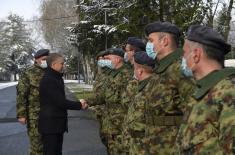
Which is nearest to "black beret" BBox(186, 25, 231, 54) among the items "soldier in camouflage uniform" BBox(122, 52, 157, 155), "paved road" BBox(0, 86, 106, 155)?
"soldier in camouflage uniform" BBox(122, 52, 157, 155)

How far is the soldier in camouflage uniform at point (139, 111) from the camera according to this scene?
4.37 metres

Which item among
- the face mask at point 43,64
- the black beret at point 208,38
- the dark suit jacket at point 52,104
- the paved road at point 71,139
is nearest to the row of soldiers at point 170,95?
the black beret at point 208,38

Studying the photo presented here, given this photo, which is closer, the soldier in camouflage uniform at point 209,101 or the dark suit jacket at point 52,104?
the soldier in camouflage uniform at point 209,101

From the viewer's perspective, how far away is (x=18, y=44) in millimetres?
116375

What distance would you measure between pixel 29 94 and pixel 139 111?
351cm

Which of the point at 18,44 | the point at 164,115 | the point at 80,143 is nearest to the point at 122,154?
the point at 164,115

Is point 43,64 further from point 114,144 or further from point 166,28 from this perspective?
point 166,28

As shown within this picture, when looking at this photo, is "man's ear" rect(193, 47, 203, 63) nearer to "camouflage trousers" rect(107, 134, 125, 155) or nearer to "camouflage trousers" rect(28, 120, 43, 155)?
"camouflage trousers" rect(107, 134, 125, 155)

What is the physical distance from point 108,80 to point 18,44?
4404 inches

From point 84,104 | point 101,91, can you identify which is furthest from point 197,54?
point 84,104

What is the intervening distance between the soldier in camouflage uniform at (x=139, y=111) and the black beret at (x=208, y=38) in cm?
126

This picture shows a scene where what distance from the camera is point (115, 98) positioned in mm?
6594

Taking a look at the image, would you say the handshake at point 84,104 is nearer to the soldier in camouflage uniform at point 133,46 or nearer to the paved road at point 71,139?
the soldier in camouflage uniform at point 133,46

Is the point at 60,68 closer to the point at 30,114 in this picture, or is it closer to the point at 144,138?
the point at 30,114
